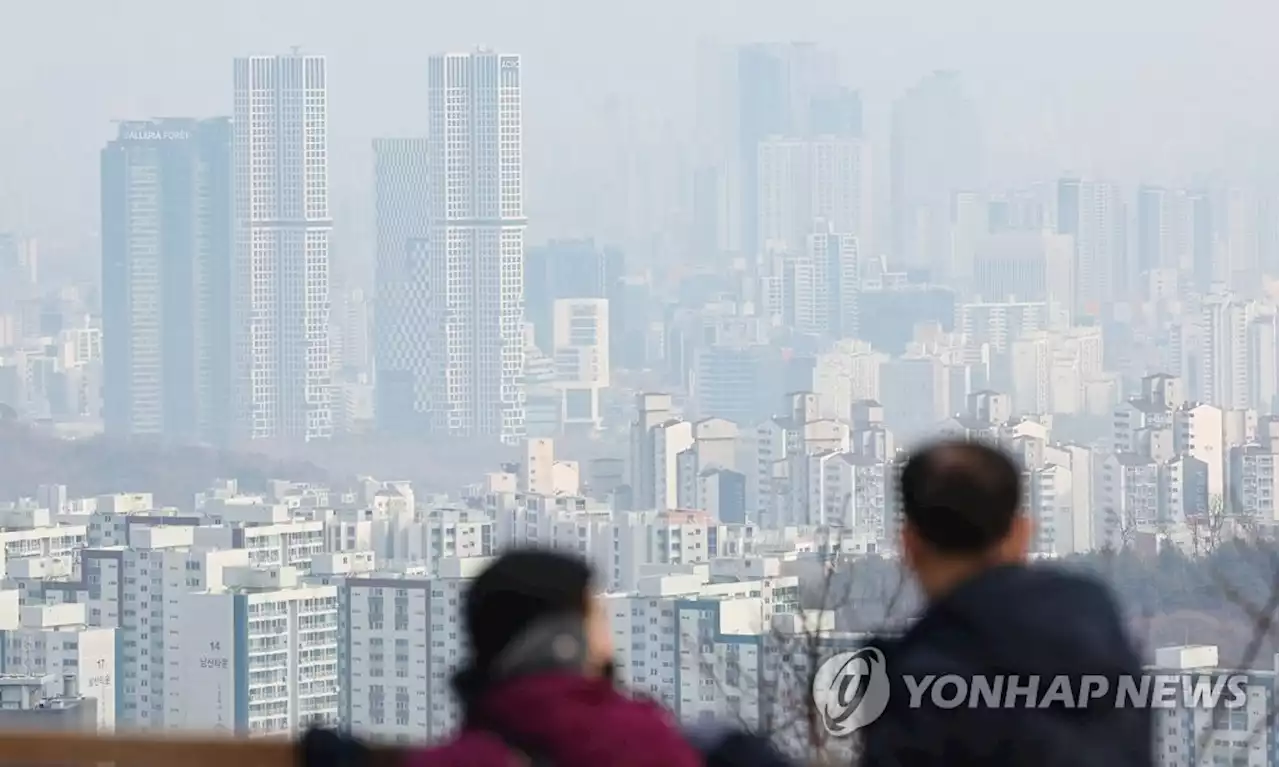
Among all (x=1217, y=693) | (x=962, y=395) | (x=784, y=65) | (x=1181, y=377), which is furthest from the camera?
(x=784, y=65)

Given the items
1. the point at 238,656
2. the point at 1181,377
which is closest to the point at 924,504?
the point at 238,656

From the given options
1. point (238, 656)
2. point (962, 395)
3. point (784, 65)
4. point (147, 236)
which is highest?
point (784, 65)

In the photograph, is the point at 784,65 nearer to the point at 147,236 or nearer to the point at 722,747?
the point at 147,236

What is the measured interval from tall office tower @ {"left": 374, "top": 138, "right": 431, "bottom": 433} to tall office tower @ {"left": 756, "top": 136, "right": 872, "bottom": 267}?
539cm

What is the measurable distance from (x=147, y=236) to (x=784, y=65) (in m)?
10.8

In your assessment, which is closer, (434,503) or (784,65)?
(434,503)

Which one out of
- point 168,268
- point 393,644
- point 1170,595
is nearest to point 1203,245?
point 393,644

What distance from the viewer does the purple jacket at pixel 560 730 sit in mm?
815

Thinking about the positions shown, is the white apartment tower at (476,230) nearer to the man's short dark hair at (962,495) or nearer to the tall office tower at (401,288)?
the tall office tower at (401,288)

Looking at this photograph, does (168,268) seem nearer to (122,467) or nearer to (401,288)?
(401,288)

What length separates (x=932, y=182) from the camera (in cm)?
2734

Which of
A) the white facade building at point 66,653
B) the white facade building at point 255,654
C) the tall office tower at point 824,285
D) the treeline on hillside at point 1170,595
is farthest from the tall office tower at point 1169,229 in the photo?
the treeline on hillside at point 1170,595

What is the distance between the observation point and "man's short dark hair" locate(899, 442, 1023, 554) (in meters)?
0.84

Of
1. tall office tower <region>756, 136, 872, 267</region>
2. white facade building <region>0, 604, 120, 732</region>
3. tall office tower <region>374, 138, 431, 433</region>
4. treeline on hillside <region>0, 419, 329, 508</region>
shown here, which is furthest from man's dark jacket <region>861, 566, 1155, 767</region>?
tall office tower <region>374, 138, 431, 433</region>
